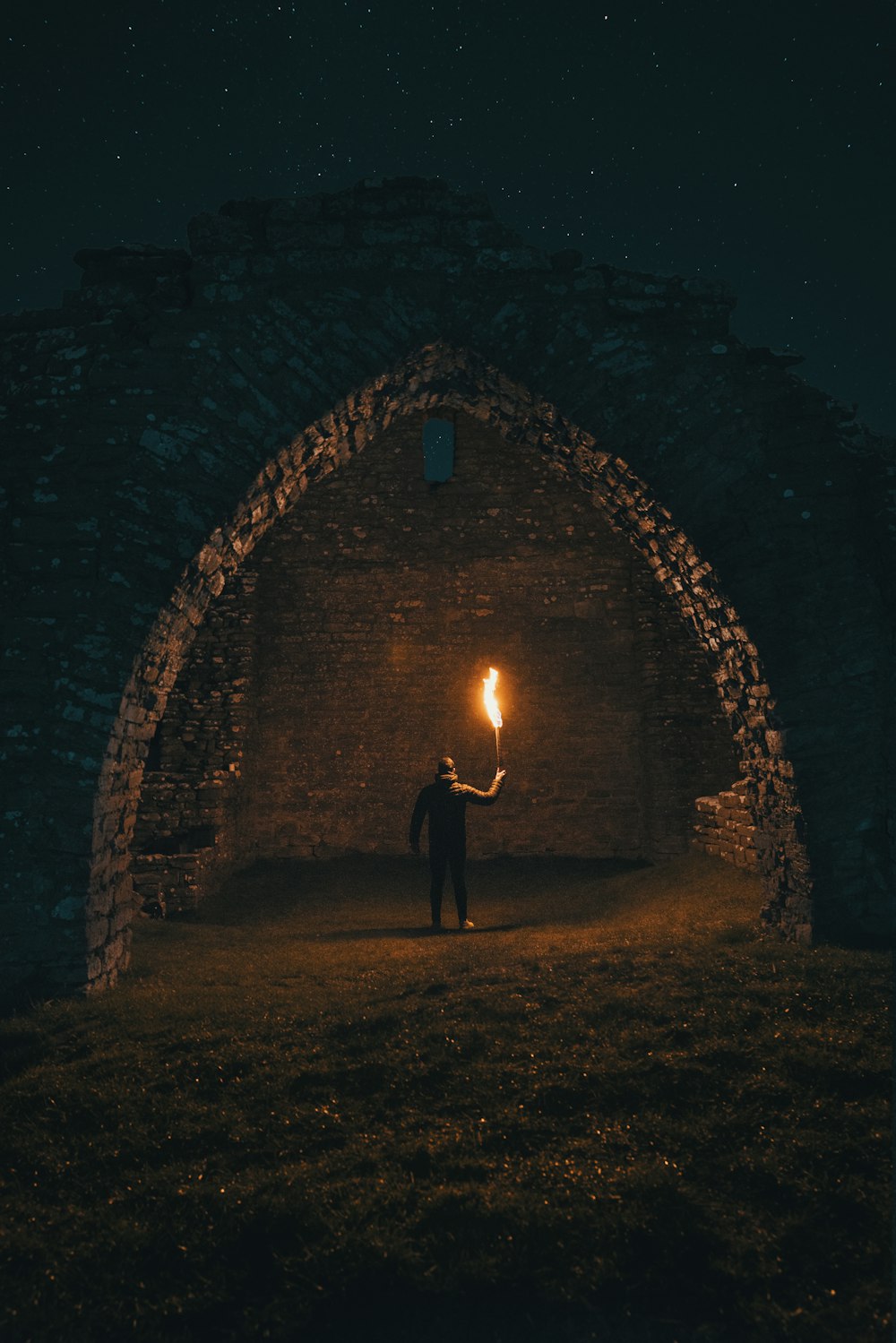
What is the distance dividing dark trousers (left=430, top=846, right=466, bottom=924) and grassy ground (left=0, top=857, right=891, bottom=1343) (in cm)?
204

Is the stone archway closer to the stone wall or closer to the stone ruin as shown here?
the stone ruin

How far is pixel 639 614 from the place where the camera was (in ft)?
34.7

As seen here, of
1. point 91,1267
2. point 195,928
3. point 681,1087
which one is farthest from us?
point 195,928

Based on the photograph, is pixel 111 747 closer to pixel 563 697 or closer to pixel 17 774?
pixel 17 774

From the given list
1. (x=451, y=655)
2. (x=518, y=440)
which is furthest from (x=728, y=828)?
(x=451, y=655)

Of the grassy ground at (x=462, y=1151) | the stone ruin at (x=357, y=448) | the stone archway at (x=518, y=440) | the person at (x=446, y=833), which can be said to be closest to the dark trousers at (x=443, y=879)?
the person at (x=446, y=833)

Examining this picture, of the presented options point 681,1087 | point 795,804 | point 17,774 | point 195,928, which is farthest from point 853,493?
point 195,928

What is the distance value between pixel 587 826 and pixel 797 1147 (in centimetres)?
767

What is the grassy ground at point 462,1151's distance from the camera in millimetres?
2406

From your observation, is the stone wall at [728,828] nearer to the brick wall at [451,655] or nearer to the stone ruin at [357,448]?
the stone ruin at [357,448]

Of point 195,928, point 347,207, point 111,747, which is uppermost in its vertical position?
point 347,207

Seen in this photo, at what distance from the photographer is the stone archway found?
4.93 metres

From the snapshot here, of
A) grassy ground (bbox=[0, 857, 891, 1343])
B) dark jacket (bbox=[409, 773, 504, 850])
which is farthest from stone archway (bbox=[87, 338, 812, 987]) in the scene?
dark jacket (bbox=[409, 773, 504, 850])

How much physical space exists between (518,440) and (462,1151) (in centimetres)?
471
